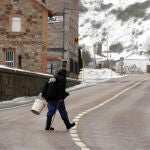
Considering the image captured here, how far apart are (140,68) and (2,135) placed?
17004 cm

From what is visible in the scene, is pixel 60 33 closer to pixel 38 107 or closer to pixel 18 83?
pixel 18 83

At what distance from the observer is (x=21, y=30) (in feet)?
183

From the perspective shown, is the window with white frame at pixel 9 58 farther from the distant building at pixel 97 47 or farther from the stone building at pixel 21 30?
the distant building at pixel 97 47

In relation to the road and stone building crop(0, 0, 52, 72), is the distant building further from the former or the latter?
the road

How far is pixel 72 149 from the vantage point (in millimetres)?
12820

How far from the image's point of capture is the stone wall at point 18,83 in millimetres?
30938

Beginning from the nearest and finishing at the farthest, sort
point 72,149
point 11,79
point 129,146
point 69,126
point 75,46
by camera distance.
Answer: point 72,149 < point 129,146 < point 69,126 < point 11,79 < point 75,46

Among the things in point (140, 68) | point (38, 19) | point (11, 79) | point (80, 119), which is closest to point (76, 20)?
point (38, 19)

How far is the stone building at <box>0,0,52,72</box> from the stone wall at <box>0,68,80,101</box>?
15.6 meters

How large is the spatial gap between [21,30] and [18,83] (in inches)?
887

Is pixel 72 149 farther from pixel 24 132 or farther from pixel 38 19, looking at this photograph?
pixel 38 19

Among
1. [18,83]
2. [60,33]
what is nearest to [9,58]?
[60,33]

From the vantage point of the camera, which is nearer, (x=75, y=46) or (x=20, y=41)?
(x=20, y=41)

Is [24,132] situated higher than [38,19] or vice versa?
[38,19]
